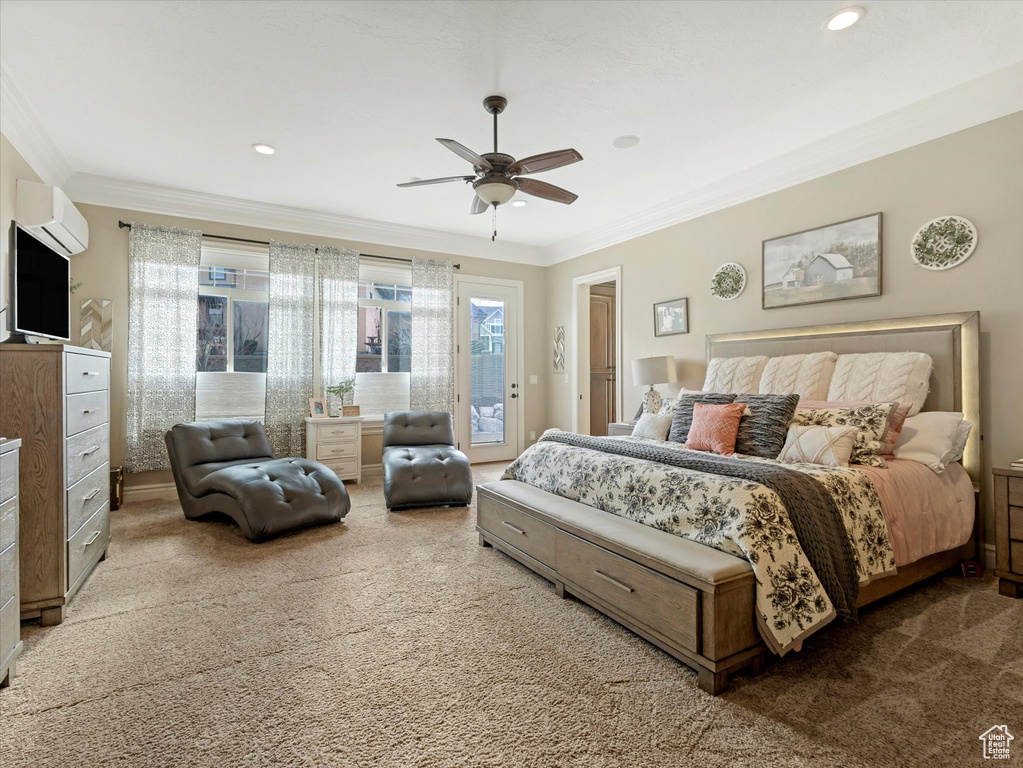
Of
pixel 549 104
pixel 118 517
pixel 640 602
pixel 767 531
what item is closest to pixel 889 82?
pixel 549 104

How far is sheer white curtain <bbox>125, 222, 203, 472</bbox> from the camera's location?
14.6 feet

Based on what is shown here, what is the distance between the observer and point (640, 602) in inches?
79.5

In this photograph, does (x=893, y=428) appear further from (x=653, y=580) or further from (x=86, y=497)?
(x=86, y=497)

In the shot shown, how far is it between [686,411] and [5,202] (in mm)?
4515

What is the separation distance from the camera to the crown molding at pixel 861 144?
284cm

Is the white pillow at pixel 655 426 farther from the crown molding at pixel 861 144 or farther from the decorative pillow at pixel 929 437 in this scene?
the crown molding at pixel 861 144

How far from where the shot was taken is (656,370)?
15.1 feet

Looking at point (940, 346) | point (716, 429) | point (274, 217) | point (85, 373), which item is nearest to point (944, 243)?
point (940, 346)

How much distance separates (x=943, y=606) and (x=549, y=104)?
3.39m

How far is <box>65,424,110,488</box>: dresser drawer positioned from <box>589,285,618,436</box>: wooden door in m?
4.88

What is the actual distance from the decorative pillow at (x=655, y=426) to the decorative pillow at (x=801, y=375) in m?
0.72

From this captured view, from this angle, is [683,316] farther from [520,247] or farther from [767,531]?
[767,531]

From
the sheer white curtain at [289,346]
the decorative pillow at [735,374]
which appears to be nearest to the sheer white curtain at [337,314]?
the sheer white curtain at [289,346]

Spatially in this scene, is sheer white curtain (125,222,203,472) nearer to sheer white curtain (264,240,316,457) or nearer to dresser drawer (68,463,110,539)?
sheer white curtain (264,240,316,457)
